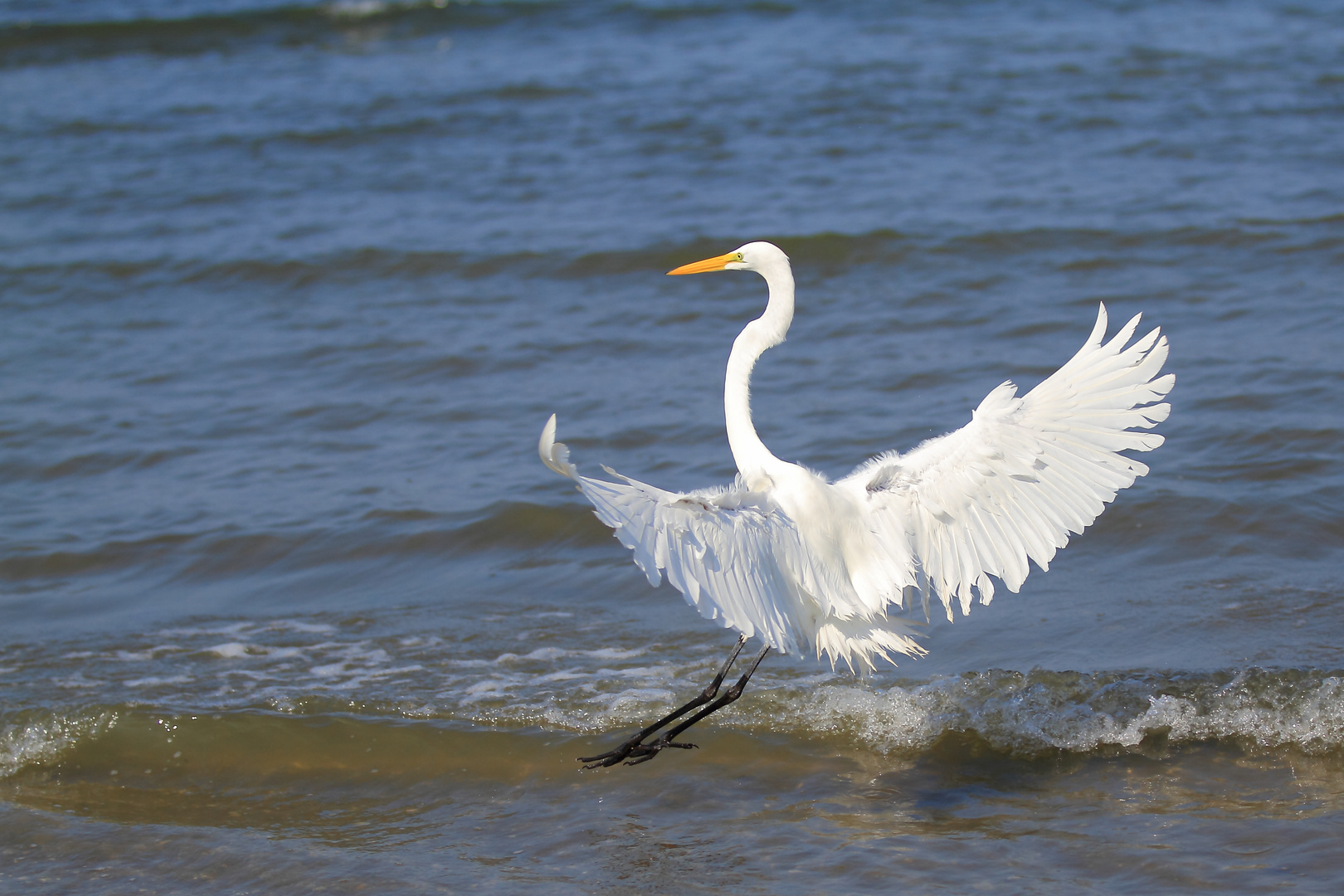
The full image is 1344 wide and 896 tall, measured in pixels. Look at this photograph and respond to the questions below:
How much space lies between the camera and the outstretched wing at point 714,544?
11.1ft

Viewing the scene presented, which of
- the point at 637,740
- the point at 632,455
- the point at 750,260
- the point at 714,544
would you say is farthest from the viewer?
the point at 632,455

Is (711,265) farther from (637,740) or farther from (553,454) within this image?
(553,454)

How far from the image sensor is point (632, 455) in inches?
277

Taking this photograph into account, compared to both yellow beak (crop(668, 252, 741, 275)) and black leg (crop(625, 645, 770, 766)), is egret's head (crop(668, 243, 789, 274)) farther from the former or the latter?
black leg (crop(625, 645, 770, 766))

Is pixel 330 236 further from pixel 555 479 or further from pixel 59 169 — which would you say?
pixel 555 479

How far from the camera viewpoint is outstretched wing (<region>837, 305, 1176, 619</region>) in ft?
13.1

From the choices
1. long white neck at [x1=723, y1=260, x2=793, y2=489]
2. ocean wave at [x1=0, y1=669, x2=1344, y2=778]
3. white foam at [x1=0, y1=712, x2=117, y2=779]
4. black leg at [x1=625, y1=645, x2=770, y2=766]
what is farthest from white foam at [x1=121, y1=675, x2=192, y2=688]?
long white neck at [x1=723, y1=260, x2=793, y2=489]

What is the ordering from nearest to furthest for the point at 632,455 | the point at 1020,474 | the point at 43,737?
the point at 1020,474 < the point at 43,737 < the point at 632,455

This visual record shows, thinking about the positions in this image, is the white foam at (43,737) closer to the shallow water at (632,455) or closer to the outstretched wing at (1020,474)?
the shallow water at (632,455)

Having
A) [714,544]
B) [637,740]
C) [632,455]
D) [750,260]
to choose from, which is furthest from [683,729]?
[632,455]

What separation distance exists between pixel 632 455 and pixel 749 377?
2.59m

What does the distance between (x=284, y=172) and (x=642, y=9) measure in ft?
23.2

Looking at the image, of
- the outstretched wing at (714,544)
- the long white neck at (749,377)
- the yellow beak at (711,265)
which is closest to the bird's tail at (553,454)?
the outstretched wing at (714,544)

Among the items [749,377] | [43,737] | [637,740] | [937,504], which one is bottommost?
[43,737]
